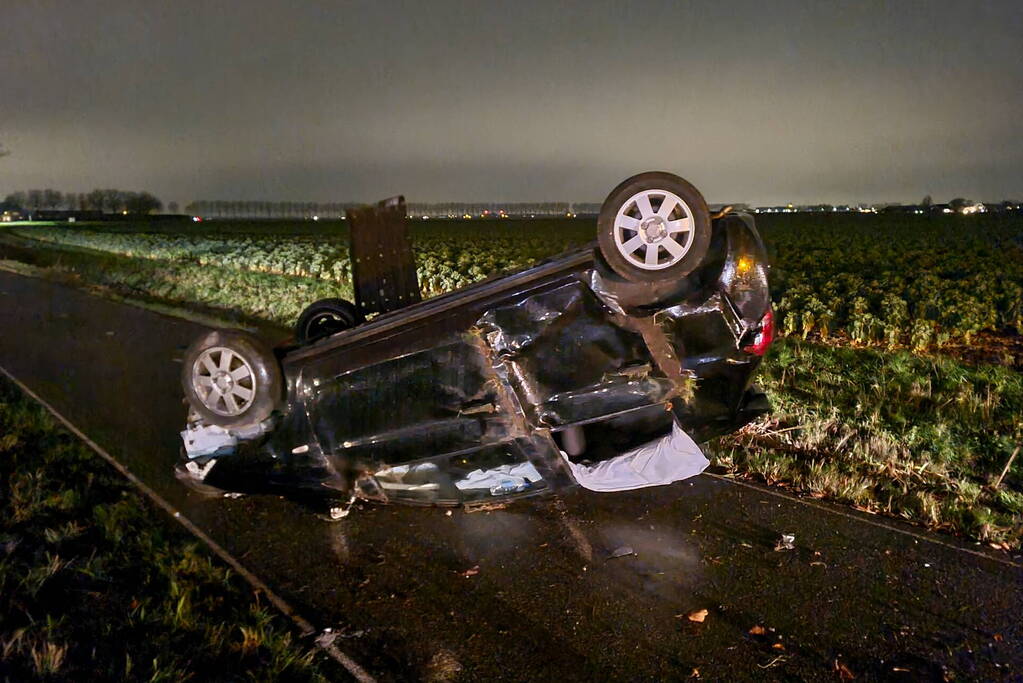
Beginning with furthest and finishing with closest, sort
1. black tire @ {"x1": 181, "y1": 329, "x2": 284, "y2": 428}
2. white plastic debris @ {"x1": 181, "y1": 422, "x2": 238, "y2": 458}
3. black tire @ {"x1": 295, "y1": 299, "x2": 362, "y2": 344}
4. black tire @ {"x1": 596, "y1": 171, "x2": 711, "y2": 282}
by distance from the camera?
black tire @ {"x1": 295, "y1": 299, "x2": 362, "y2": 344} < white plastic debris @ {"x1": 181, "y1": 422, "x2": 238, "y2": 458} < black tire @ {"x1": 181, "y1": 329, "x2": 284, "y2": 428} < black tire @ {"x1": 596, "y1": 171, "x2": 711, "y2": 282}

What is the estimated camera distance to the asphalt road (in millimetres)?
3312

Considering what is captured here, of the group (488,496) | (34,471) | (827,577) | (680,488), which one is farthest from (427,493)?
(34,471)

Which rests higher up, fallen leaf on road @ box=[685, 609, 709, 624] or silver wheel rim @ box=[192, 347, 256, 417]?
silver wheel rim @ box=[192, 347, 256, 417]

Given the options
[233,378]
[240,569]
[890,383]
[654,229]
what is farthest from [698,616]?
Result: [890,383]

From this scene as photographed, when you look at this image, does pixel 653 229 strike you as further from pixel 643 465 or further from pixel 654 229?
pixel 643 465

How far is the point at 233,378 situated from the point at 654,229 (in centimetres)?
259

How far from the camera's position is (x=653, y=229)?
13.2 feet

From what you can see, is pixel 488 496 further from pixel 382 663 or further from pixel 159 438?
pixel 159 438

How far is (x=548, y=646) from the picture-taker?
3441 mm

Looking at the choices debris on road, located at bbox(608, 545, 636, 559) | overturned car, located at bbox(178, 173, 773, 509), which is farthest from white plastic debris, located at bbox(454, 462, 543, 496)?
debris on road, located at bbox(608, 545, 636, 559)

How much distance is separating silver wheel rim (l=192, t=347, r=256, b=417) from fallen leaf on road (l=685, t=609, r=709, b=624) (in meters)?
2.69

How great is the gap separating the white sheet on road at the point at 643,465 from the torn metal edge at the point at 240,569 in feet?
5.05

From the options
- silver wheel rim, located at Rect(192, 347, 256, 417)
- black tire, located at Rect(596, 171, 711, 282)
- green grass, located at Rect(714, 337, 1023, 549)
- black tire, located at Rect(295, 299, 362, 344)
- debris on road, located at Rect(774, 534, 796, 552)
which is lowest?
debris on road, located at Rect(774, 534, 796, 552)

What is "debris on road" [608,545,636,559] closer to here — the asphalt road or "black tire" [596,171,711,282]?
the asphalt road
